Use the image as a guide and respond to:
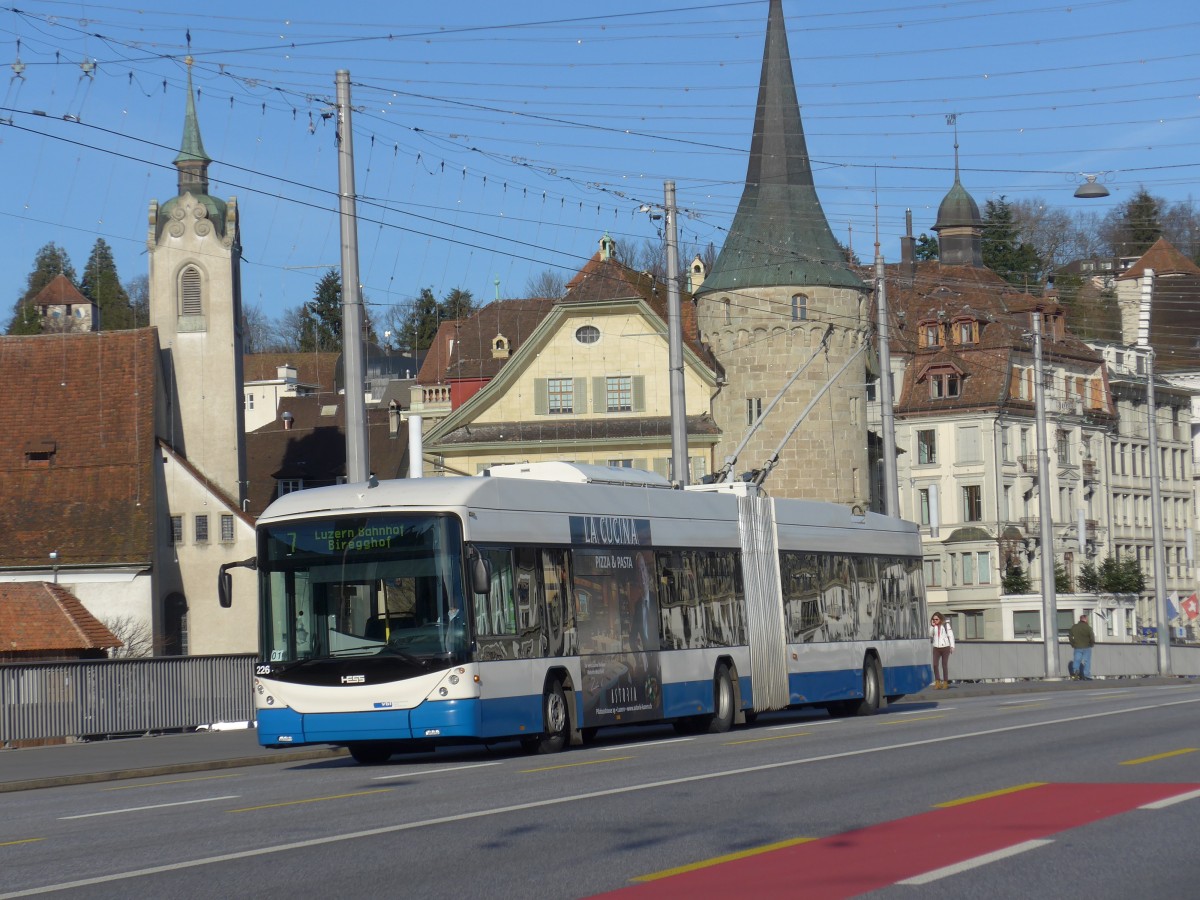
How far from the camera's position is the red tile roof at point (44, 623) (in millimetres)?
53000

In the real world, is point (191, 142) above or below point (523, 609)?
above

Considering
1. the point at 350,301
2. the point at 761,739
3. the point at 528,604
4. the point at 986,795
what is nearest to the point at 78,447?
the point at 350,301

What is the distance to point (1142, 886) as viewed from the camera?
9227 mm

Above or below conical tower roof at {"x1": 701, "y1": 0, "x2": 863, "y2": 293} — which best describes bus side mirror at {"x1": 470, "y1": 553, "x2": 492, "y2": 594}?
below

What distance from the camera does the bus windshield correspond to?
19.1 m

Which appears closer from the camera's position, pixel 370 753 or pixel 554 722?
pixel 554 722

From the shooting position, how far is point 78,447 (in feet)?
221

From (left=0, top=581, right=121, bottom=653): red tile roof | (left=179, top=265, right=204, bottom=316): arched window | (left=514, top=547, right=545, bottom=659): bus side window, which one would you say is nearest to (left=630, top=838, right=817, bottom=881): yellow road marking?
(left=514, top=547, right=545, bottom=659): bus side window

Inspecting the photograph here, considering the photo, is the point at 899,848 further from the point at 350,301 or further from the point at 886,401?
the point at 886,401

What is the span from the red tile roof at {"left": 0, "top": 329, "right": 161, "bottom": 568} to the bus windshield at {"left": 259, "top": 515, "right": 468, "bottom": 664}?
154 feet

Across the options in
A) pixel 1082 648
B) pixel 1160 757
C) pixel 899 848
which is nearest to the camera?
pixel 899 848

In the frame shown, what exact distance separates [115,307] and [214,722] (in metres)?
106

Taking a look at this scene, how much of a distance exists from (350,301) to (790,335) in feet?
139

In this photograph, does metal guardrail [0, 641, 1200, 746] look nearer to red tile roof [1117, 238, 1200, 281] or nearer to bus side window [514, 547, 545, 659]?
bus side window [514, 547, 545, 659]
